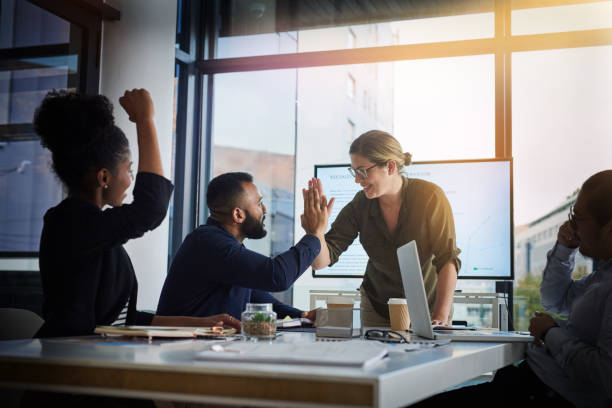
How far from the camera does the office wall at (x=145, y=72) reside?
4.10 m

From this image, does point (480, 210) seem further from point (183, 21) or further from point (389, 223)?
point (183, 21)

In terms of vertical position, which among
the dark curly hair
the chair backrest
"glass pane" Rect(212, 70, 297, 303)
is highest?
"glass pane" Rect(212, 70, 297, 303)

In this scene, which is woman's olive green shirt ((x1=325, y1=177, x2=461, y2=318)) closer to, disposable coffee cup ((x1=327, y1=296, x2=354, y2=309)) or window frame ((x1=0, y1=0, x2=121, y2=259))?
disposable coffee cup ((x1=327, y1=296, x2=354, y2=309))

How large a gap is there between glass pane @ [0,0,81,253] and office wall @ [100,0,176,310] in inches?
21.1

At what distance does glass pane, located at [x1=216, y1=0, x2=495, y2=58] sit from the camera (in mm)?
4797

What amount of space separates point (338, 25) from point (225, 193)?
314cm

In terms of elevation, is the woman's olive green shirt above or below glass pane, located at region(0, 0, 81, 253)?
below

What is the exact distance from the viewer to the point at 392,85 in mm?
4891

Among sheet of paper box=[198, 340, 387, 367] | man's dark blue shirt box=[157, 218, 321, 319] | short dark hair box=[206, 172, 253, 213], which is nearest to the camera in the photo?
sheet of paper box=[198, 340, 387, 367]

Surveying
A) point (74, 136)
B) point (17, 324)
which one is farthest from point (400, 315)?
point (17, 324)

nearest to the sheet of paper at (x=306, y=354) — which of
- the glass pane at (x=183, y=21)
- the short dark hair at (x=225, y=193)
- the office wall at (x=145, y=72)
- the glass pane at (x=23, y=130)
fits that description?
the short dark hair at (x=225, y=193)

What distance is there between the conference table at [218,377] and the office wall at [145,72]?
3.05m

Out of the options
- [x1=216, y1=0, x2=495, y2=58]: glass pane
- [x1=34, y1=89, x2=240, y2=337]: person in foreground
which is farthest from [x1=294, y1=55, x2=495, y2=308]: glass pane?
[x1=34, y1=89, x2=240, y2=337]: person in foreground

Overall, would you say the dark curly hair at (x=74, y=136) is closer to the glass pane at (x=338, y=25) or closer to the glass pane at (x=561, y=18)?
the glass pane at (x=338, y=25)
